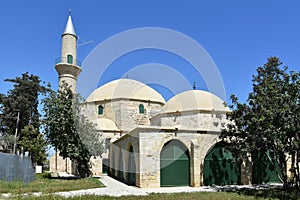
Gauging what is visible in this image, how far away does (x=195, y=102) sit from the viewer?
21922 mm

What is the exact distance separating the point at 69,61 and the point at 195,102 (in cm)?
1323

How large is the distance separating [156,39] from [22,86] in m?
22.4

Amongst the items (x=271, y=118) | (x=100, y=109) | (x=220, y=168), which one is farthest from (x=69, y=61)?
(x=271, y=118)

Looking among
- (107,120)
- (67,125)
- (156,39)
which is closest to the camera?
(67,125)

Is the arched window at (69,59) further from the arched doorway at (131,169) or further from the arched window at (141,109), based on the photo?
the arched doorway at (131,169)

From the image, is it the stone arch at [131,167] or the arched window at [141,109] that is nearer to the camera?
the stone arch at [131,167]

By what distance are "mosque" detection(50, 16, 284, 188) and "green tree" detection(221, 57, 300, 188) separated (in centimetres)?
183

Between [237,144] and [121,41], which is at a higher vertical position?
[121,41]

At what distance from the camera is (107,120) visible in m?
28.7

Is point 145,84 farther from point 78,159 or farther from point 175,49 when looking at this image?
point 78,159

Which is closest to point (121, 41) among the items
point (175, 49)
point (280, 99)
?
point (175, 49)

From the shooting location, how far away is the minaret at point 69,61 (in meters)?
27.0

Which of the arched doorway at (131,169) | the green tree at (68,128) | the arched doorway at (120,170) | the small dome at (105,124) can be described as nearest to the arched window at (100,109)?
the small dome at (105,124)

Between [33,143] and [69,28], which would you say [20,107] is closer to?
[33,143]
